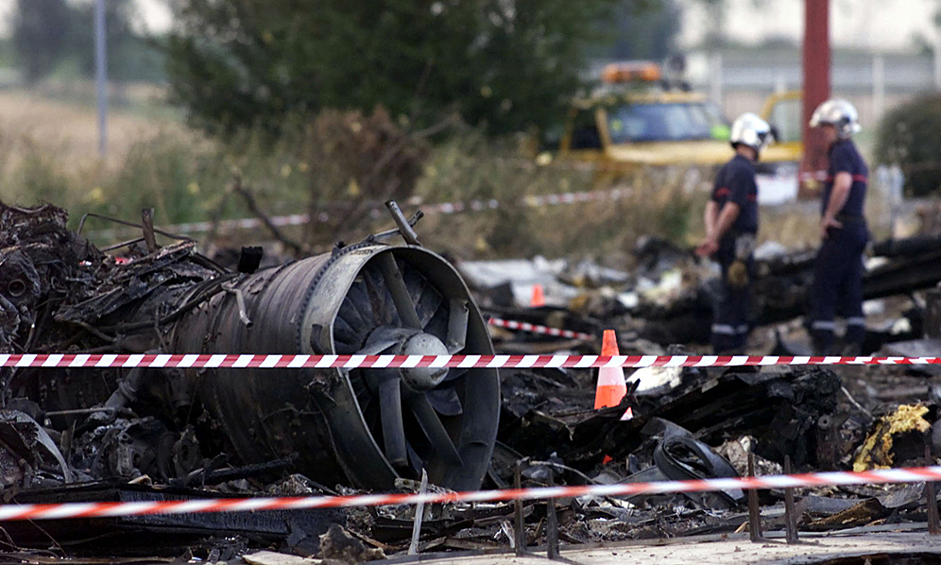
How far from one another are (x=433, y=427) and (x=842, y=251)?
19.8 ft

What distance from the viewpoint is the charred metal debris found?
17.9 ft

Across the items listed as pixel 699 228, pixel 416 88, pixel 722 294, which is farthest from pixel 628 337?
pixel 416 88

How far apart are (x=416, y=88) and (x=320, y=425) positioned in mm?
14272

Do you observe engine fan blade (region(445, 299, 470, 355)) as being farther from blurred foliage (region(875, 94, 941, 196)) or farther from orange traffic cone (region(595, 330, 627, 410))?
blurred foliage (region(875, 94, 941, 196))

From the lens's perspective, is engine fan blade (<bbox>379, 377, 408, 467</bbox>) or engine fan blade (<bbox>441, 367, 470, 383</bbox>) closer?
engine fan blade (<bbox>379, 377, 408, 467</bbox>)

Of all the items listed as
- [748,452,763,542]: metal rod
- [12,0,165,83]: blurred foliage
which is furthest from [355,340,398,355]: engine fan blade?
[12,0,165,83]: blurred foliage

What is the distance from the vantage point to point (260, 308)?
6.10m

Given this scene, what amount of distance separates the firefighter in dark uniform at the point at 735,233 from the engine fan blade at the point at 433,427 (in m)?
5.36

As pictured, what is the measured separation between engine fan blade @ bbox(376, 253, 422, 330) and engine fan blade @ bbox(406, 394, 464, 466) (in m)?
0.35

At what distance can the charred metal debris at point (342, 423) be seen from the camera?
546 centimetres

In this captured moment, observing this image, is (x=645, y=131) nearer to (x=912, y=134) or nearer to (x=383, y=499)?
(x=912, y=134)

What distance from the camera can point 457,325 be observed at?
21.4ft

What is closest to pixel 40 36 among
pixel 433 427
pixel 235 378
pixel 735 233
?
pixel 735 233

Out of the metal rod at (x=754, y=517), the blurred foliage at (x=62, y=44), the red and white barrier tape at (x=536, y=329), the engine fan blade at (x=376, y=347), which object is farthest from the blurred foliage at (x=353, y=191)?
the blurred foliage at (x=62, y=44)
